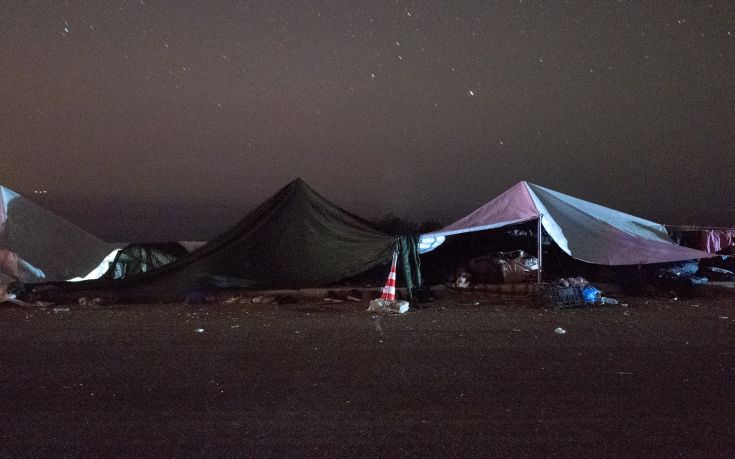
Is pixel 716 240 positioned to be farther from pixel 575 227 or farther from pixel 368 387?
pixel 368 387

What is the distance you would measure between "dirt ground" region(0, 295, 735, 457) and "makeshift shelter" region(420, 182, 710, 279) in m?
2.81

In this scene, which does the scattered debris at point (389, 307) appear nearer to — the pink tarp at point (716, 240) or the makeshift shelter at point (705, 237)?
the makeshift shelter at point (705, 237)

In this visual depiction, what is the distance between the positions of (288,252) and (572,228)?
18.7ft

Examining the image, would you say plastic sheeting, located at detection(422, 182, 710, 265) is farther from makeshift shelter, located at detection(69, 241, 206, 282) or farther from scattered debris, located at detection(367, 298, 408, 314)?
makeshift shelter, located at detection(69, 241, 206, 282)

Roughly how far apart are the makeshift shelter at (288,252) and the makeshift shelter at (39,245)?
141 centimetres

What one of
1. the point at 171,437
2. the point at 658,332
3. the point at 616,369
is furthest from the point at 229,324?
the point at 658,332

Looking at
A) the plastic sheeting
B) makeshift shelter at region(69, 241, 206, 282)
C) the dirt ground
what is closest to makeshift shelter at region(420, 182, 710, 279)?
the plastic sheeting

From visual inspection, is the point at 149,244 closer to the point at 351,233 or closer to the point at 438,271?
the point at 351,233

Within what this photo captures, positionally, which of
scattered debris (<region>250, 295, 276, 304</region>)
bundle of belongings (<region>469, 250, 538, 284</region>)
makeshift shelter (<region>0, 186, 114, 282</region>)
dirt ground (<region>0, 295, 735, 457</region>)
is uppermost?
makeshift shelter (<region>0, 186, 114, 282</region>)

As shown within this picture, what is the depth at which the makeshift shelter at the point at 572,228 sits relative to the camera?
36.9 feet

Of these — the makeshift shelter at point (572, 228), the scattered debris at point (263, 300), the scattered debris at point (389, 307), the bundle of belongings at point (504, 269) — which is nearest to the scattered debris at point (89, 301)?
the scattered debris at point (263, 300)

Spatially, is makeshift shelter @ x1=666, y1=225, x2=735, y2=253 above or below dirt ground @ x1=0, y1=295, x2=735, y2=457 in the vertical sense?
above

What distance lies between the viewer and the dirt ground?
12.3 ft

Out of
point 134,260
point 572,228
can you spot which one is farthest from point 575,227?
point 134,260
